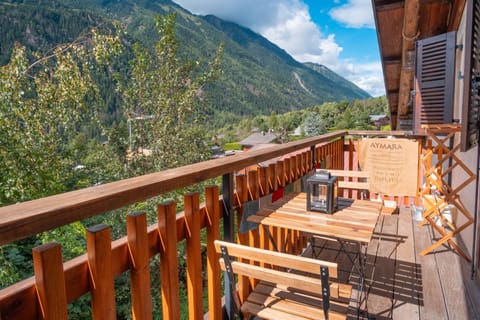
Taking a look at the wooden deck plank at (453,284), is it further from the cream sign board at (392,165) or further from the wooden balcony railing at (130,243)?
the wooden balcony railing at (130,243)

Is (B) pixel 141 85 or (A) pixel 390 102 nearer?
(A) pixel 390 102

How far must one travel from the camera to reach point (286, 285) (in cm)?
121

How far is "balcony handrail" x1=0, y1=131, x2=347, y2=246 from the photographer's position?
2.17ft

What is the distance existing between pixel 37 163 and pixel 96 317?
5.41m

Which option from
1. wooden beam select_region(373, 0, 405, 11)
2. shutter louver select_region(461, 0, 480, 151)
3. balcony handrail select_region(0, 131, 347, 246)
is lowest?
balcony handrail select_region(0, 131, 347, 246)

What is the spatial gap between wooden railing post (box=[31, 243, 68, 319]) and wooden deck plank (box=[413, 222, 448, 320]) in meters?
1.91

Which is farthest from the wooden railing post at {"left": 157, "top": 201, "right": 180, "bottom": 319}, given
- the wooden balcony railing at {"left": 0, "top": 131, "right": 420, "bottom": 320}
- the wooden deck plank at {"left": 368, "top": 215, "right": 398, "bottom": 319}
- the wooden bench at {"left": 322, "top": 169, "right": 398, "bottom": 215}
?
the wooden bench at {"left": 322, "top": 169, "right": 398, "bottom": 215}

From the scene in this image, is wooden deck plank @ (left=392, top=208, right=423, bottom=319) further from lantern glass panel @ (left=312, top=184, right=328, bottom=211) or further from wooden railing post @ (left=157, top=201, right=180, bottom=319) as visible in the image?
wooden railing post @ (left=157, top=201, right=180, bottom=319)

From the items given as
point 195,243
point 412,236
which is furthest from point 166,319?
point 412,236

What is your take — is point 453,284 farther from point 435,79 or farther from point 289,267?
point 435,79

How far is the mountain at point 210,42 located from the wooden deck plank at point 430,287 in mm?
6987

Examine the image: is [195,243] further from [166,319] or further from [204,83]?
[204,83]

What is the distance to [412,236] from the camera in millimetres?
3068

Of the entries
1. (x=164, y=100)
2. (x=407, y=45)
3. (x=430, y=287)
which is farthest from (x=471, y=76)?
(x=164, y=100)
